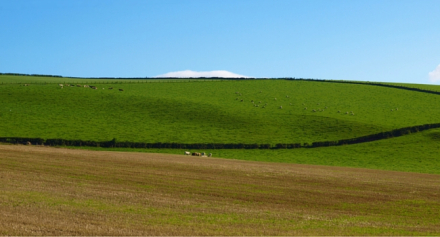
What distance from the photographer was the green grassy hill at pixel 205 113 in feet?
207

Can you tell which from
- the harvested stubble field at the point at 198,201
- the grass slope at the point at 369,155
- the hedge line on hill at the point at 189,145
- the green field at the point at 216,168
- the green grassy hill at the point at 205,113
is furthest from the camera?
the green grassy hill at the point at 205,113

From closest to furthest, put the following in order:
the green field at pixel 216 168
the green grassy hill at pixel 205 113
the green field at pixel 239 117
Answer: the green field at pixel 216 168 → the green field at pixel 239 117 → the green grassy hill at pixel 205 113

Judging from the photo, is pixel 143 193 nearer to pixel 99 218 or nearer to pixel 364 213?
pixel 99 218

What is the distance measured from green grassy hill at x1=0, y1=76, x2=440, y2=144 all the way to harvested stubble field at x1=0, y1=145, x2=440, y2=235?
2652cm

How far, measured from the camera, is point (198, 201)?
2275 centimetres

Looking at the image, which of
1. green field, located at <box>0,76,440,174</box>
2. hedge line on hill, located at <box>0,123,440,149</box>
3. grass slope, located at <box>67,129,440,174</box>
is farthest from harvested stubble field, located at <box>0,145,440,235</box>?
green field, located at <box>0,76,440,174</box>

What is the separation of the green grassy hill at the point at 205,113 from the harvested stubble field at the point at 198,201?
26522 mm

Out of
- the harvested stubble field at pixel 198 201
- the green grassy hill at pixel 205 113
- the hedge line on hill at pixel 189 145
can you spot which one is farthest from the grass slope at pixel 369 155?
the harvested stubble field at pixel 198 201

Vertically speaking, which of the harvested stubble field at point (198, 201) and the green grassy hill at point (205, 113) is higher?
the green grassy hill at point (205, 113)

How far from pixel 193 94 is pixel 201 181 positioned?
2556 inches

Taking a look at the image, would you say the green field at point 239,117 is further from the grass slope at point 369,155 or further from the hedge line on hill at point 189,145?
the hedge line on hill at point 189,145

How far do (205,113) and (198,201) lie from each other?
54123 mm

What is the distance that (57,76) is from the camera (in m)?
132

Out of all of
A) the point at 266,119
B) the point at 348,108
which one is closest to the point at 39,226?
the point at 266,119
